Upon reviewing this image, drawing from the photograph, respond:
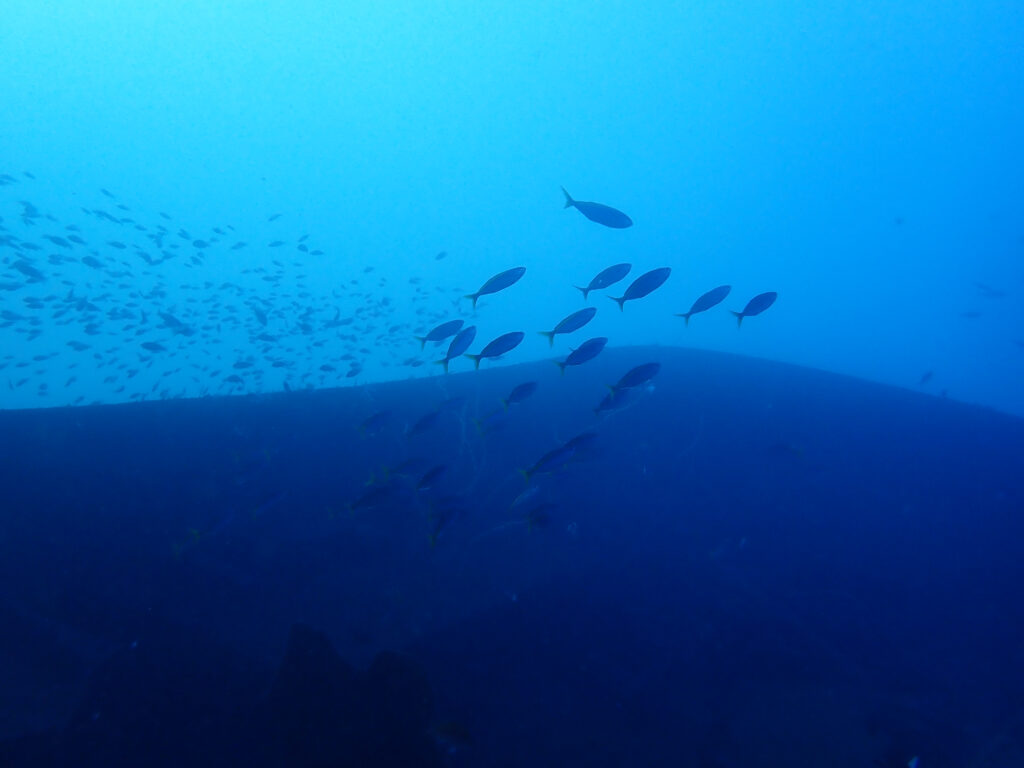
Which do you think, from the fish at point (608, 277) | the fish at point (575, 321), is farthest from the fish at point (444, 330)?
the fish at point (608, 277)

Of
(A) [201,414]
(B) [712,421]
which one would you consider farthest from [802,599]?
(A) [201,414]

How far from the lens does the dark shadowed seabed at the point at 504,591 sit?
152 inches

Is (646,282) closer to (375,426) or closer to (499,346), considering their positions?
(499,346)

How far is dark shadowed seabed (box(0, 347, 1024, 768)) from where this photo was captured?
12.7 feet

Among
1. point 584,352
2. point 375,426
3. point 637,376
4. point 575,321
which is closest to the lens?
point 637,376

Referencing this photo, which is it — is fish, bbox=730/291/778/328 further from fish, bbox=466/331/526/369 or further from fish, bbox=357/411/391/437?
fish, bbox=357/411/391/437

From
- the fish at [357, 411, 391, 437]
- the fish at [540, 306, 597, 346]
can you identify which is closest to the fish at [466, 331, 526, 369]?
the fish at [540, 306, 597, 346]

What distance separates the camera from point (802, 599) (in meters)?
5.34

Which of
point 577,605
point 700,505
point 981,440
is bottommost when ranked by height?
point 981,440

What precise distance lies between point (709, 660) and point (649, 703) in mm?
798

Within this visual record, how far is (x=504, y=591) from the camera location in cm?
521

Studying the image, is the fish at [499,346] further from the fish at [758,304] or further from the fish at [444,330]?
the fish at [758,304]

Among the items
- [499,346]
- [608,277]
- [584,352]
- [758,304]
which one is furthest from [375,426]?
[758,304]

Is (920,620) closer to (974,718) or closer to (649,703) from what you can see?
(974,718)
